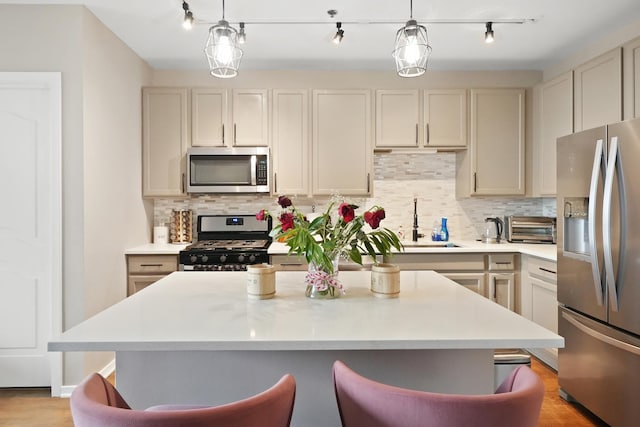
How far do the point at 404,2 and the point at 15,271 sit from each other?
10.0ft

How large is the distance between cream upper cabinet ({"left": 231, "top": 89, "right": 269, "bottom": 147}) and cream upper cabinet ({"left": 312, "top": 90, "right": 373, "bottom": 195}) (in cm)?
45

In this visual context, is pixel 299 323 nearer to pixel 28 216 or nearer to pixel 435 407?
pixel 435 407

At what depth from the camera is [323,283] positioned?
160cm

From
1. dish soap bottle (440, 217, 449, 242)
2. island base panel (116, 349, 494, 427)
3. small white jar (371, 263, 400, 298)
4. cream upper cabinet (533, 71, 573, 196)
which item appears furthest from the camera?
dish soap bottle (440, 217, 449, 242)

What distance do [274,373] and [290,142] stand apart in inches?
103

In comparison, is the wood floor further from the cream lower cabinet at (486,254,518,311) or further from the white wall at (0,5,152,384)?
the cream lower cabinet at (486,254,518,311)

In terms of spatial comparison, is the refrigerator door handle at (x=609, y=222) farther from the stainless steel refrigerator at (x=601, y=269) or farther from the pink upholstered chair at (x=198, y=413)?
the pink upholstered chair at (x=198, y=413)

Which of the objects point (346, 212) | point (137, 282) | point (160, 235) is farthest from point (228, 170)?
point (346, 212)

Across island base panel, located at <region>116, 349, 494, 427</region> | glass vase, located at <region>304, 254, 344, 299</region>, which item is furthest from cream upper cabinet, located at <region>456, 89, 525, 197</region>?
island base panel, located at <region>116, 349, 494, 427</region>

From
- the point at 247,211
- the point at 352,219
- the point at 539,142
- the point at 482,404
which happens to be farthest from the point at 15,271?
the point at 539,142

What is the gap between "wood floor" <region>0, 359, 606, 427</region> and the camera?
2.34 metres

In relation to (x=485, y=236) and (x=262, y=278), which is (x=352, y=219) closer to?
(x=262, y=278)

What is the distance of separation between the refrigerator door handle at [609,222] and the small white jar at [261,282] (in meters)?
1.74

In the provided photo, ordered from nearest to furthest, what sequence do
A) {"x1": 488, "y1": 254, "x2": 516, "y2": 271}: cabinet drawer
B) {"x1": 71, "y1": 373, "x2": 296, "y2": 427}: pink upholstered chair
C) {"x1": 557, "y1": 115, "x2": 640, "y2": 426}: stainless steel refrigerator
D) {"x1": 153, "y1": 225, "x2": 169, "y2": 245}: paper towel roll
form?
{"x1": 71, "y1": 373, "x2": 296, "y2": 427}: pink upholstered chair
{"x1": 557, "y1": 115, "x2": 640, "y2": 426}: stainless steel refrigerator
{"x1": 488, "y1": 254, "x2": 516, "y2": 271}: cabinet drawer
{"x1": 153, "y1": 225, "x2": 169, "y2": 245}: paper towel roll
